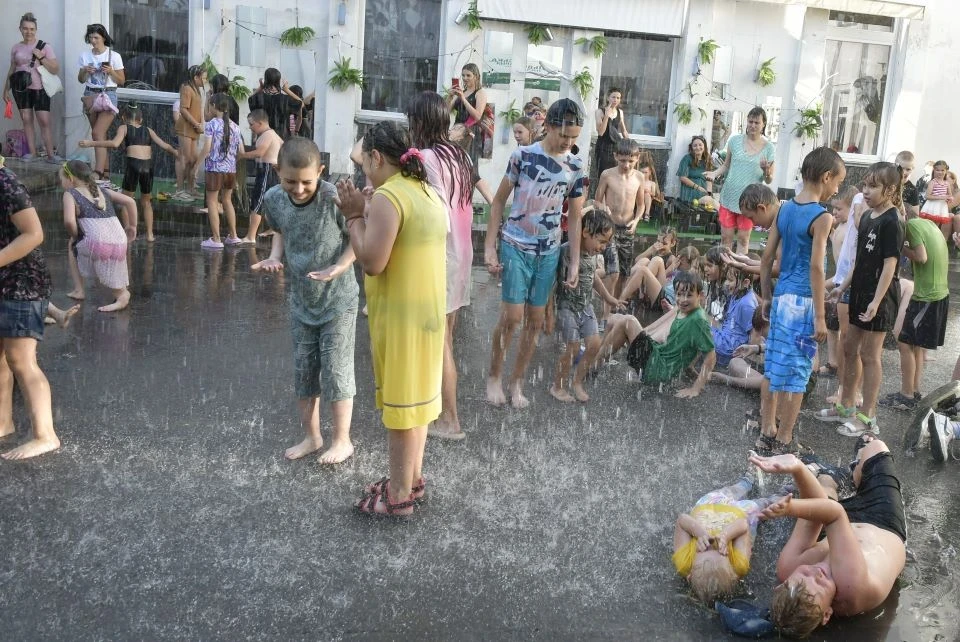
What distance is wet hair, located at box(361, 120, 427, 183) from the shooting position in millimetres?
4125

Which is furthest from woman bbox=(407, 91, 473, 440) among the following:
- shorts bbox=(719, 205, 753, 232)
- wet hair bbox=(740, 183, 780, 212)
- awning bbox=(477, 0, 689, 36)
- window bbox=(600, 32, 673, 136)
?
window bbox=(600, 32, 673, 136)

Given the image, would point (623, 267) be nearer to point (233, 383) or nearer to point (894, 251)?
point (894, 251)

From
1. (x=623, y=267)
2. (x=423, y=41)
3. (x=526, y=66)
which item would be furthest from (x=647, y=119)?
(x=623, y=267)

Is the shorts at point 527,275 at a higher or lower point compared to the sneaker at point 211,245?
higher

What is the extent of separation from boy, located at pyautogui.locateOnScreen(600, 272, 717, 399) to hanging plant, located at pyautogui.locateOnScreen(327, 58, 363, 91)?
10.5 m

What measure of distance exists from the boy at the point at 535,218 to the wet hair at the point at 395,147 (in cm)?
180

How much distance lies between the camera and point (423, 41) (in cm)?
1681

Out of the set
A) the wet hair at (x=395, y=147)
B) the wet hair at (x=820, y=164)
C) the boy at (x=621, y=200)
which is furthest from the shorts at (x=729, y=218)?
the wet hair at (x=395, y=147)

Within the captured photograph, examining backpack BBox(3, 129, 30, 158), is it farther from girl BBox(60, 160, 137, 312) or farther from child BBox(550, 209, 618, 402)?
child BBox(550, 209, 618, 402)

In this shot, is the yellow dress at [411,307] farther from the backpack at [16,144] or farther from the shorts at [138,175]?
the backpack at [16,144]

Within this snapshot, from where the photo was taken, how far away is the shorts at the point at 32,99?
48.1ft

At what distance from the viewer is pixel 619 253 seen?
900 centimetres

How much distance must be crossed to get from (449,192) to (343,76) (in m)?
11.6

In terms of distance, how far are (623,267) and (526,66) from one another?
8728 mm
